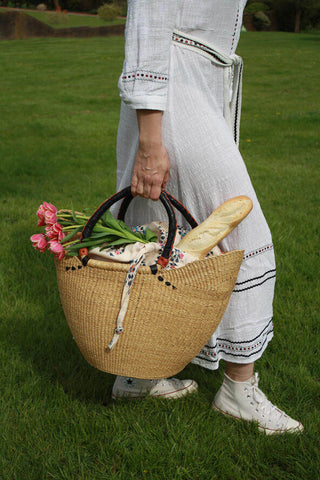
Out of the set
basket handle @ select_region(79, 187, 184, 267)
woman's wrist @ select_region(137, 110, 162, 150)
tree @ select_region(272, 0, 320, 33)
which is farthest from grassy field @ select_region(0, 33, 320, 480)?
tree @ select_region(272, 0, 320, 33)

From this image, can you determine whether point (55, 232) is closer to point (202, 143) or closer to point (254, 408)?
point (202, 143)

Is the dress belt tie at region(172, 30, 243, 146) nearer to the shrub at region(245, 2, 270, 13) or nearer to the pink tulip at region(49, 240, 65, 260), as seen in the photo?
the pink tulip at region(49, 240, 65, 260)

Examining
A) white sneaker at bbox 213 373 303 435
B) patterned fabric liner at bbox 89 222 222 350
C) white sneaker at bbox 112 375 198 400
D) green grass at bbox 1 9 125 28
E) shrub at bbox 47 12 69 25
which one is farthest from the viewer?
shrub at bbox 47 12 69 25

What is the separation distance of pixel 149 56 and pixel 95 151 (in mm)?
4994

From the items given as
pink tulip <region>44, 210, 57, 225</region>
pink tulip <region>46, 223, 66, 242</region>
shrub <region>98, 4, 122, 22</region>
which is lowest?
pink tulip <region>46, 223, 66, 242</region>

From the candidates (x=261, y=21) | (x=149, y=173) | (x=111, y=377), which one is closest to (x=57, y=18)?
(x=261, y=21)

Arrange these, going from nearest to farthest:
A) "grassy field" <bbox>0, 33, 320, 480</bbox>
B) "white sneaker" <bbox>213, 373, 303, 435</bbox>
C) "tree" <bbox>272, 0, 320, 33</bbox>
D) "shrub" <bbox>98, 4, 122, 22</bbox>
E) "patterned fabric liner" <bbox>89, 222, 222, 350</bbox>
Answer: "patterned fabric liner" <bbox>89, 222, 222, 350</bbox> → "grassy field" <bbox>0, 33, 320, 480</bbox> → "white sneaker" <bbox>213, 373, 303, 435</bbox> → "tree" <bbox>272, 0, 320, 33</bbox> → "shrub" <bbox>98, 4, 122, 22</bbox>

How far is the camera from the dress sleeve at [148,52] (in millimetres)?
1410

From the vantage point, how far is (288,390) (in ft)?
6.79

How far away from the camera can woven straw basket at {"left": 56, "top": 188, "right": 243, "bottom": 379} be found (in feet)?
4.59

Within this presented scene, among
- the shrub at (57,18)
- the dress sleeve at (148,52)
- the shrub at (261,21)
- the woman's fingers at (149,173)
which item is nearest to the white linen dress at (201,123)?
the dress sleeve at (148,52)

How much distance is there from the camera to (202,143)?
1614mm

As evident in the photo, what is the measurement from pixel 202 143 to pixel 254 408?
3.50ft

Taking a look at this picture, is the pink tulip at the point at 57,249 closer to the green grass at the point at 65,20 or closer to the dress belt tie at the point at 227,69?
the dress belt tie at the point at 227,69
